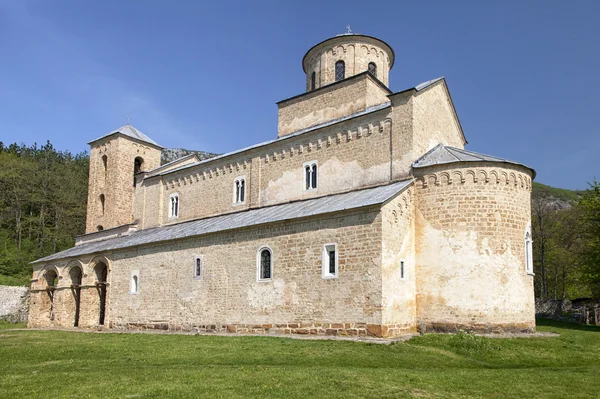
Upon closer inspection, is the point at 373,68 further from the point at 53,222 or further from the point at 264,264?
the point at 53,222

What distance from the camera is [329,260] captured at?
51.2ft

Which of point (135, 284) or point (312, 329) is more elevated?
point (135, 284)

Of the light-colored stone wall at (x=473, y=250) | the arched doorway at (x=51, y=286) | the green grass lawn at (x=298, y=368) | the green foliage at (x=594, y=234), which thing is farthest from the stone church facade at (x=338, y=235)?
the green foliage at (x=594, y=234)

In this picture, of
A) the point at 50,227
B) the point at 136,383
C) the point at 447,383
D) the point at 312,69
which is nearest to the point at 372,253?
the point at 447,383

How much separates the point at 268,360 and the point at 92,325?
50.0 feet

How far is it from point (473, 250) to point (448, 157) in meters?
3.17

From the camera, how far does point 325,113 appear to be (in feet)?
71.7

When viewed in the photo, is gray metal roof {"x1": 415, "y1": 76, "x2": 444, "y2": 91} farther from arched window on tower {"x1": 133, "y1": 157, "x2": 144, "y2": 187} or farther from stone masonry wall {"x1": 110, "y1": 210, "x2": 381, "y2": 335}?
arched window on tower {"x1": 133, "y1": 157, "x2": 144, "y2": 187}

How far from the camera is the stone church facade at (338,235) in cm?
1526

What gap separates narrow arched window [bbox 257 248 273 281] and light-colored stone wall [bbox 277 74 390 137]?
281 inches

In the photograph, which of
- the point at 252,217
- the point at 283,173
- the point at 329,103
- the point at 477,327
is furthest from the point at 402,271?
the point at 329,103

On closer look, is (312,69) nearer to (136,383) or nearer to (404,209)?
(404,209)

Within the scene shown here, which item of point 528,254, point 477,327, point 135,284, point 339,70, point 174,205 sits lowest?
point 477,327

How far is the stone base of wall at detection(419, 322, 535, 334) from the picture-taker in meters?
15.2
